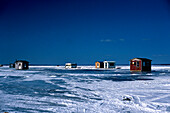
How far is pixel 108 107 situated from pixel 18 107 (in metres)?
4.29

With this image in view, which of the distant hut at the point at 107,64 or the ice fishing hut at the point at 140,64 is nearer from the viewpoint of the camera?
the ice fishing hut at the point at 140,64

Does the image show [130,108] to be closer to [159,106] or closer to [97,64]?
[159,106]

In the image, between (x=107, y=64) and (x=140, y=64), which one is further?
(x=107, y=64)

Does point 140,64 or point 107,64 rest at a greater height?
point 140,64

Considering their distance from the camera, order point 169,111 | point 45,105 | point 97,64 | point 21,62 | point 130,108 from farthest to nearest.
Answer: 1. point 97,64
2. point 21,62
3. point 45,105
4. point 130,108
5. point 169,111

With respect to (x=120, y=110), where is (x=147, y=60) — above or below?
above

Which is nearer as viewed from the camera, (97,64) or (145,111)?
(145,111)

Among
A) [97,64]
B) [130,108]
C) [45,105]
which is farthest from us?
[97,64]

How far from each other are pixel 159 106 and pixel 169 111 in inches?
35.3

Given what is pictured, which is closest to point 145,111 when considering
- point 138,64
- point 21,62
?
point 138,64

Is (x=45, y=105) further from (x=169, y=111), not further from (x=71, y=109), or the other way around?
(x=169, y=111)

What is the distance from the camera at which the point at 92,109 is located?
7.40 meters

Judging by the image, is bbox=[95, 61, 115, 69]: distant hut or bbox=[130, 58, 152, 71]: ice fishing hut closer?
bbox=[130, 58, 152, 71]: ice fishing hut

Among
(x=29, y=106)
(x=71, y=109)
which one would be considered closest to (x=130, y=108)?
(x=71, y=109)
